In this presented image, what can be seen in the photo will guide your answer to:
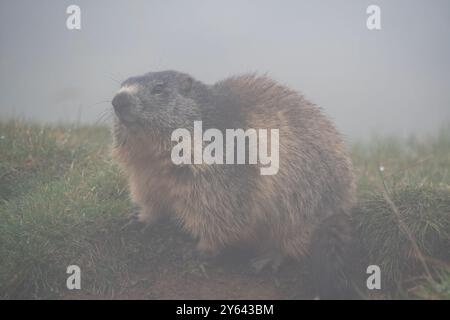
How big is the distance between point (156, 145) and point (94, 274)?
3.68ft

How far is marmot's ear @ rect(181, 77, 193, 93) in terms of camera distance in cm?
470

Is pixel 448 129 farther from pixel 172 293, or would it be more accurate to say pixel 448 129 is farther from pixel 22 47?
pixel 22 47

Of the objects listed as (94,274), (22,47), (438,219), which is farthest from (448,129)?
(22,47)

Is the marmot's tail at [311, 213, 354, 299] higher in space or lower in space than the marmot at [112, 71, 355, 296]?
lower

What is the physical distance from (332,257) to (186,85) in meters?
1.84

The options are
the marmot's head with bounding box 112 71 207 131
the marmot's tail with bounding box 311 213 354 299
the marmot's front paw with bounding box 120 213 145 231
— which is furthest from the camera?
the marmot's front paw with bounding box 120 213 145 231

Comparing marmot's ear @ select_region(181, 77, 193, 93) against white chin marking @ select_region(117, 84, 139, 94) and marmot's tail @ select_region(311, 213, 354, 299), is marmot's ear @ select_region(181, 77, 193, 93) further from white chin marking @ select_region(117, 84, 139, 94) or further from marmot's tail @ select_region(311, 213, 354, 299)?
marmot's tail @ select_region(311, 213, 354, 299)

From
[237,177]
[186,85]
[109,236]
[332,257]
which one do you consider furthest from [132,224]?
[332,257]

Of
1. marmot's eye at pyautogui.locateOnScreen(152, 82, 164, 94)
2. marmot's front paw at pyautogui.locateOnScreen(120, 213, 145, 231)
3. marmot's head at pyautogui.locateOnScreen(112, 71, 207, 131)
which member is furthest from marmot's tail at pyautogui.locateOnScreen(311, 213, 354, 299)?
marmot's eye at pyautogui.locateOnScreen(152, 82, 164, 94)

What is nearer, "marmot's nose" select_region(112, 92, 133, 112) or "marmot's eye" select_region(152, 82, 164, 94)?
"marmot's nose" select_region(112, 92, 133, 112)

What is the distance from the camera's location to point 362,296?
3797 millimetres

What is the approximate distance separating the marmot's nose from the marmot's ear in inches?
21.1

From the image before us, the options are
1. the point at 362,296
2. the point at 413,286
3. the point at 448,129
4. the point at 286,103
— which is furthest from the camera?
the point at 448,129
